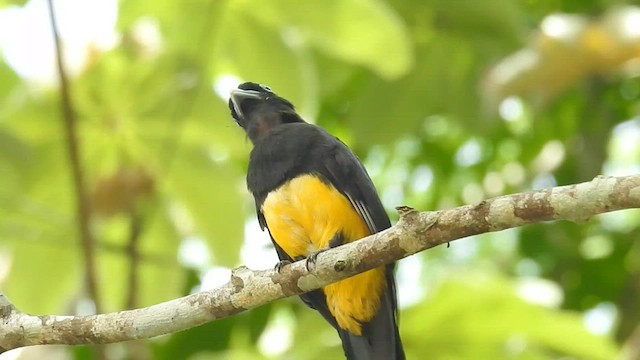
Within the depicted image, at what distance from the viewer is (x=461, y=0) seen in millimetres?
3059

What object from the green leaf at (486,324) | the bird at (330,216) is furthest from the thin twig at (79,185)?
the green leaf at (486,324)

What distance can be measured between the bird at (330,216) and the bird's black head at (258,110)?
0.21 meters

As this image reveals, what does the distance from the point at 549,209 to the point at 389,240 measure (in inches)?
12.0

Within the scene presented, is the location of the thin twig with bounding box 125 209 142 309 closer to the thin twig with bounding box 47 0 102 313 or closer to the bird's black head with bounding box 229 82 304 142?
the thin twig with bounding box 47 0 102 313

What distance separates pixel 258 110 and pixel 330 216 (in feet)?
1.85

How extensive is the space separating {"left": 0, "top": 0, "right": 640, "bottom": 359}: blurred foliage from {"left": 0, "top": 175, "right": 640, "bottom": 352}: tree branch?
28.0 inches

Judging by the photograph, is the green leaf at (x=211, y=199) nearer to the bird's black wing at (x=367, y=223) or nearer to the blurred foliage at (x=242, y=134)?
the blurred foliage at (x=242, y=134)

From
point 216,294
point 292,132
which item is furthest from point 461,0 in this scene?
point 216,294

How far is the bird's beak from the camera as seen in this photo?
9.85 ft

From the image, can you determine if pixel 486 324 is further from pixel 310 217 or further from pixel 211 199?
pixel 211 199

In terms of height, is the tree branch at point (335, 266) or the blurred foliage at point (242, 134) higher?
the blurred foliage at point (242, 134)

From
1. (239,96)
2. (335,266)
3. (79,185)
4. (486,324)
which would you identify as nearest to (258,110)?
(239,96)

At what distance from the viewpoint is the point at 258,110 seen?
9.90 feet

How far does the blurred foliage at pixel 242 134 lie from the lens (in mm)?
2881
